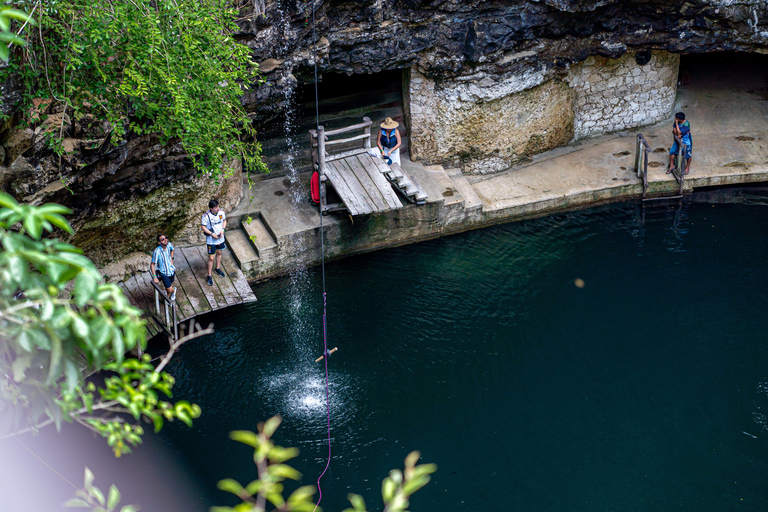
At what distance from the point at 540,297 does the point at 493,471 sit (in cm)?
379

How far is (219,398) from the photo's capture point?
34.0 ft

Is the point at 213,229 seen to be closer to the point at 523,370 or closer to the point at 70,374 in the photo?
the point at 523,370

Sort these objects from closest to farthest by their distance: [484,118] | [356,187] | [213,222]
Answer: [213,222], [356,187], [484,118]

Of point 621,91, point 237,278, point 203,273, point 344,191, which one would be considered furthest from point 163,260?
point 621,91

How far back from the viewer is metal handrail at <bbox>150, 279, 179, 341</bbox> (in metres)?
11.0

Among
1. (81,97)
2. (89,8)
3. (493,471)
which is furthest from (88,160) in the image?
(493,471)

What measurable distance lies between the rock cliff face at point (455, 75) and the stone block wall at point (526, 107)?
2 centimetres

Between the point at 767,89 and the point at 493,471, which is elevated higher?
the point at 767,89

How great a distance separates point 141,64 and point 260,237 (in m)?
4.07

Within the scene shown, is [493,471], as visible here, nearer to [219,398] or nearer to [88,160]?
[219,398]

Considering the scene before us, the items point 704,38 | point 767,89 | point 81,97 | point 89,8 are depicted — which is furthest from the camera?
point 767,89

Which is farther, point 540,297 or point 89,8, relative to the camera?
point 540,297

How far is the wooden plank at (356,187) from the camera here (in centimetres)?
1269

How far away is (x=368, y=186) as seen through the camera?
13.0m
